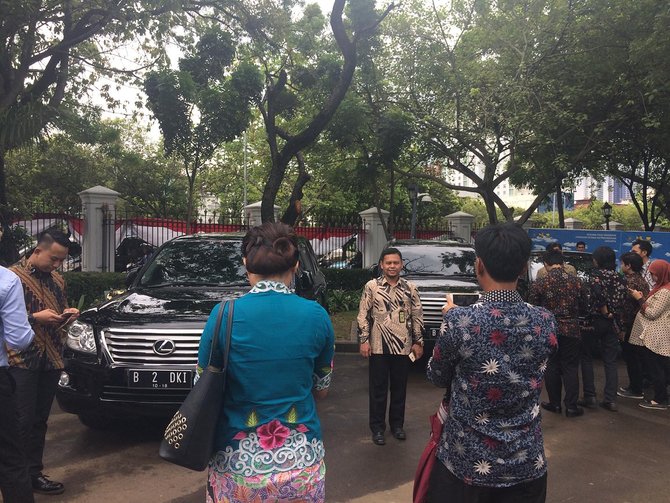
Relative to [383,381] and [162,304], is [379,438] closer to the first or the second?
[383,381]

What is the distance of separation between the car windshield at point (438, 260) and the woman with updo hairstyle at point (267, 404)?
6.60 meters

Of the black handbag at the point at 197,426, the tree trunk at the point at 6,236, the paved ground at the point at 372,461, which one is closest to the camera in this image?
the black handbag at the point at 197,426

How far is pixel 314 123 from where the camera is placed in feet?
33.0

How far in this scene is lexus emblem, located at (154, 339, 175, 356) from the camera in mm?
4324

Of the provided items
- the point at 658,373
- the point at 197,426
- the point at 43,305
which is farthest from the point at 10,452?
the point at 658,373

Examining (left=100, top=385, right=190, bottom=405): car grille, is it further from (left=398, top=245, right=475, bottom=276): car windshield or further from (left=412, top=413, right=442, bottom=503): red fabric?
(left=398, top=245, right=475, bottom=276): car windshield

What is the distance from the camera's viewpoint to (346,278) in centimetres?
1416

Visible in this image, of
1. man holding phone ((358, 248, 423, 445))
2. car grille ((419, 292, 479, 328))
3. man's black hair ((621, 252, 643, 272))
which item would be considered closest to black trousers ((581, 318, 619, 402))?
man's black hair ((621, 252, 643, 272))

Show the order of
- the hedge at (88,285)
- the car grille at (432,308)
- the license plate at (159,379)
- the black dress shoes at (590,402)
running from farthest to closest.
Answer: the hedge at (88,285), the car grille at (432,308), the black dress shoes at (590,402), the license plate at (159,379)

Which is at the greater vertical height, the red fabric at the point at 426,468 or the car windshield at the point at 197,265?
the car windshield at the point at 197,265

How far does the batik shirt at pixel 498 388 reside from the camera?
6.72 feet

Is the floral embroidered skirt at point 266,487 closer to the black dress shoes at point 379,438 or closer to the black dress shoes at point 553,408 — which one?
the black dress shoes at point 379,438

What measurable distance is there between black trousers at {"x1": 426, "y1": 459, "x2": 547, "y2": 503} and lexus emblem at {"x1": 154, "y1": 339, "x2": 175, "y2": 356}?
2.77m

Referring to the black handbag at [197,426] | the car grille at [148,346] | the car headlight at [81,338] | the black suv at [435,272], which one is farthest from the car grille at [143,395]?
the black suv at [435,272]
